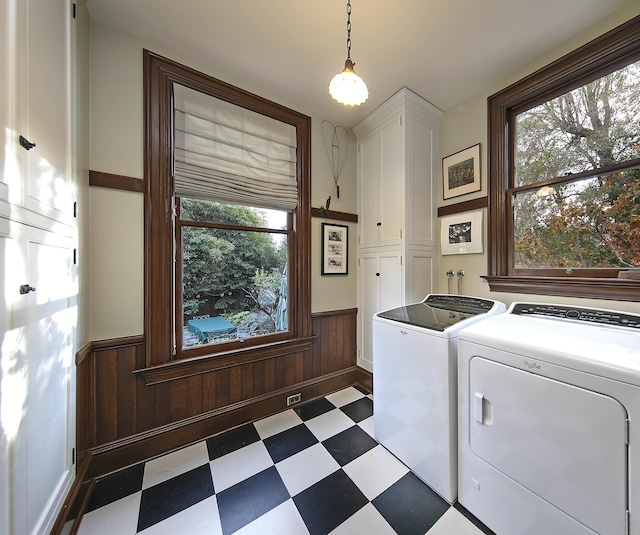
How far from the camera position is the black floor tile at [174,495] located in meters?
1.24

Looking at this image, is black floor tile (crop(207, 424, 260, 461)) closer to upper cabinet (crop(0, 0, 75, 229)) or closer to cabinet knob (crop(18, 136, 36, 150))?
upper cabinet (crop(0, 0, 75, 229))

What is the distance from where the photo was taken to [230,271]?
2035 millimetres

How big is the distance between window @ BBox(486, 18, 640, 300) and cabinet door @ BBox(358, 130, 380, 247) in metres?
0.95

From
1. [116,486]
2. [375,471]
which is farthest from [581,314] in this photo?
[116,486]

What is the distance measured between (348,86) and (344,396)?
2.47m

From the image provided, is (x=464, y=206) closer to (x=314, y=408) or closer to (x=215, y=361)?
(x=314, y=408)

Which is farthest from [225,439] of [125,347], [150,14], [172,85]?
[150,14]

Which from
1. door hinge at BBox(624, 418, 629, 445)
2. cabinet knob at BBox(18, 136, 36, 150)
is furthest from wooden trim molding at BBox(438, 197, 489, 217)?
cabinet knob at BBox(18, 136, 36, 150)

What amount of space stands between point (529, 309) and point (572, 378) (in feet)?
2.44

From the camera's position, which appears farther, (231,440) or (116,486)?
(231,440)

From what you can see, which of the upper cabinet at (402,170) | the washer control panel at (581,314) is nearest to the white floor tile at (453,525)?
the washer control panel at (581,314)

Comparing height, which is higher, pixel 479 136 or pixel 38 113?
pixel 479 136

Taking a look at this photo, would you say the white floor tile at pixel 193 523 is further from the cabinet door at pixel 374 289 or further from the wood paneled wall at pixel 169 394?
the cabinet door at pixel 374 289

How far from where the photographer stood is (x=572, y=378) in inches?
35.8
